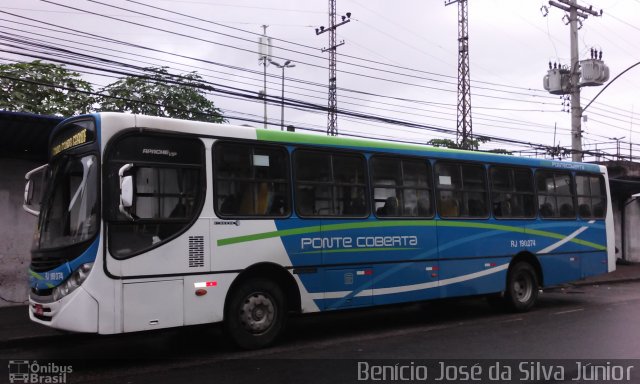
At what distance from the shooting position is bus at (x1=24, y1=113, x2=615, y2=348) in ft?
21.6

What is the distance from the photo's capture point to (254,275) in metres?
7.73

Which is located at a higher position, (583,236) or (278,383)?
(583,236)

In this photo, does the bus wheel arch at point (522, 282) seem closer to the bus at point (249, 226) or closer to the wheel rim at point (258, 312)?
the bus at point (249, 226)

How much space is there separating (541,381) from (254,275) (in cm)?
377

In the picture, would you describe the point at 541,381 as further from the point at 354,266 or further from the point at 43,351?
the point at 43,351

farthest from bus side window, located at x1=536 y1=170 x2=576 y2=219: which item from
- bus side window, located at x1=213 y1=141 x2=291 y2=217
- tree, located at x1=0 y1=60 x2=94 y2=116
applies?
tree, located at x1=0 y1=60 x2=94 y2=116

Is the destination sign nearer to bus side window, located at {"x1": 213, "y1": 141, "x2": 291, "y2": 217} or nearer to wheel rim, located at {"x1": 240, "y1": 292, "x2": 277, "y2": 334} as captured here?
bus side window, located at {"x1": 213, "y1": 141, "x2": 291, "y2": 217}

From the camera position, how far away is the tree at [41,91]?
736 inches

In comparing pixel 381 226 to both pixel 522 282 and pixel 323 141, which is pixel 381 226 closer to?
pixel 323 141

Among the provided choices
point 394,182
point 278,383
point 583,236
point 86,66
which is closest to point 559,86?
point 583,236

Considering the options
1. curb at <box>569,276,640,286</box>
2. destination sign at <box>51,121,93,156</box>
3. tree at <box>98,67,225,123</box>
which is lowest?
curb at <box>569,276,640,286</box>

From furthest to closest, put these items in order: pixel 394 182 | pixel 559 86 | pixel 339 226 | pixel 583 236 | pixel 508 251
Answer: pixel 559 86, pixel 583 236, pixel 508 251, pixel 394 182, pixel 339 226

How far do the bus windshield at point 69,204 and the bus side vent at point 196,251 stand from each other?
1173mm

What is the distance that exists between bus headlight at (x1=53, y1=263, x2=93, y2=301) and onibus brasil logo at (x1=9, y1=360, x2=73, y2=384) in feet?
2.87
